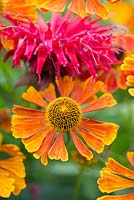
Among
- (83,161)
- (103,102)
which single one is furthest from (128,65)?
(83,161)

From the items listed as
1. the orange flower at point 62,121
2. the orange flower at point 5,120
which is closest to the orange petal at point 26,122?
the orange flower at point 62,121

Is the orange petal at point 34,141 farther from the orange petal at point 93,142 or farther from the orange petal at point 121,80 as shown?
the orange petal at point 121,80

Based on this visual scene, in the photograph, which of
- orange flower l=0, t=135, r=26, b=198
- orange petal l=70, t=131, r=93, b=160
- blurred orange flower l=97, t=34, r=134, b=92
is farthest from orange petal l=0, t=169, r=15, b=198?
blurred orange flower l=97, t=34, r=134, b=92

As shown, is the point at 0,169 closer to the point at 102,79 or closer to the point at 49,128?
the point at 49,128

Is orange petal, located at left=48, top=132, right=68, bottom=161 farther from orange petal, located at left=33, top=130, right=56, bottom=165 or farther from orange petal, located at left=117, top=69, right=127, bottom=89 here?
orange petal, located at left=117, top=69, right=127, bottom=89

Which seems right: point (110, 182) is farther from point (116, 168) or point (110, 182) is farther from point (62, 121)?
point (62, 121)

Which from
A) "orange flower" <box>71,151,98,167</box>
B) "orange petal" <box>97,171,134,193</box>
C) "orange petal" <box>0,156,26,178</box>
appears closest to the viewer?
"orange petal" <box>97,171,134,193</box>

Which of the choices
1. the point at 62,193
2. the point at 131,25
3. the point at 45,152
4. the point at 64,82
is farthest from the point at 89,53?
the point at 131,25
